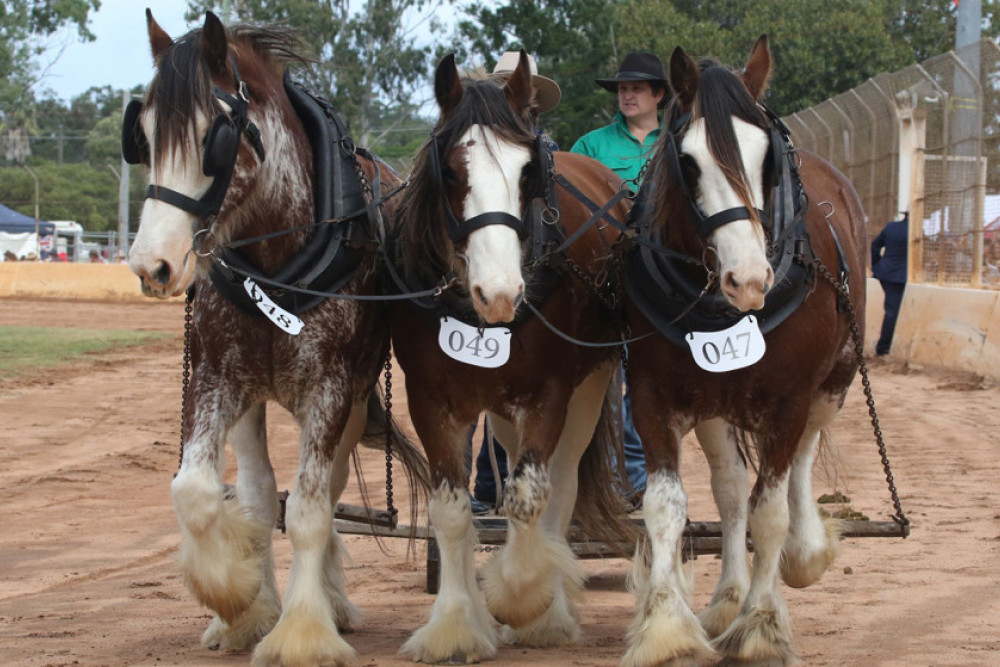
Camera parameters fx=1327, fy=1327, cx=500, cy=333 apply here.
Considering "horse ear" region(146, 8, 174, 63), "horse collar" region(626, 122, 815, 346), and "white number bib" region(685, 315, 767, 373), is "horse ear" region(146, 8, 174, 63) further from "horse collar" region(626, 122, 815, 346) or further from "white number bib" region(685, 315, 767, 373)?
"white number bib" region(685, 315, 767, 373)

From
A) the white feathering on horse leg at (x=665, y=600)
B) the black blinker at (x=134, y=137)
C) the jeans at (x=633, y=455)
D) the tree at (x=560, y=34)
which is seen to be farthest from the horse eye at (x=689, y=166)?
the tree at (x=560, y=34)

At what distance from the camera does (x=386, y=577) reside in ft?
20.9

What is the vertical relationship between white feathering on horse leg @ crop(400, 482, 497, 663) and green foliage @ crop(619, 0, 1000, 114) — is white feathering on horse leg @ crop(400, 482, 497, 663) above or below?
below

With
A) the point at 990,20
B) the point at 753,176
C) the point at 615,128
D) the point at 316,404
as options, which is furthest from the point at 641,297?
the point at 990,20

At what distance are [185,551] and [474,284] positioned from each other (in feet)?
4.77

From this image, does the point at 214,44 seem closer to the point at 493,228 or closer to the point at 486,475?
the point at 493,228

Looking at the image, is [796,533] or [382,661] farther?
[796,533]

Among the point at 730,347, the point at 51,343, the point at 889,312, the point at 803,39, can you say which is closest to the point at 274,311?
the point at 730,347

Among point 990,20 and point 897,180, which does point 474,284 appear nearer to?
point 897,180

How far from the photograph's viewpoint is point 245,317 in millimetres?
4668

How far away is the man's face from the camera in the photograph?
663 cm

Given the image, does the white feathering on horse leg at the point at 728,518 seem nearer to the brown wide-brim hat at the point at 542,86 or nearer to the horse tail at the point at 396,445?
the horse tail at the point at 396,445

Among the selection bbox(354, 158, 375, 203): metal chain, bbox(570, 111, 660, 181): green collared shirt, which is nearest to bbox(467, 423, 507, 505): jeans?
bbox(570, 111, 660, 181): green collared shirt

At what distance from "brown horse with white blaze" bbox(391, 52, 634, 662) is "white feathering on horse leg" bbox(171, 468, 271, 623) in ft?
2.07
